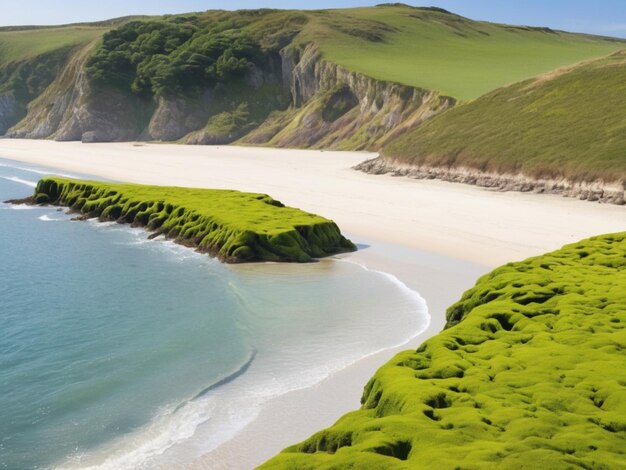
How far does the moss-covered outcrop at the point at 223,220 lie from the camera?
32.4 m

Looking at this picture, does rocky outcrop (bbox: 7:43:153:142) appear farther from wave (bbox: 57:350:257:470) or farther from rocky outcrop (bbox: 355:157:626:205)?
wave (bbox: 57:350:257:470)

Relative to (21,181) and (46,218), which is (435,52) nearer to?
(21,181)

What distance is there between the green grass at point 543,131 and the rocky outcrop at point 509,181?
21.1 inches

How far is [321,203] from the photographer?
1907 inches

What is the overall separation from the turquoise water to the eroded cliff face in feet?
204

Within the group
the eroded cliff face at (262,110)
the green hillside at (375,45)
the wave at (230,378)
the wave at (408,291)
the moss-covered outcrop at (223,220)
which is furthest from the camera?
the green hillside at (375,45)

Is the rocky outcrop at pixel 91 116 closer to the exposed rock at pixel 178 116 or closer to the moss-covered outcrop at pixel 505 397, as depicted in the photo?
the exposed rock at pixel 178 116

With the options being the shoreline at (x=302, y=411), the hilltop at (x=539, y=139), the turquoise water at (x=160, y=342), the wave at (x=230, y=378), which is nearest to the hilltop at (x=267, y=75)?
the hilltop at (x=539, y=139)

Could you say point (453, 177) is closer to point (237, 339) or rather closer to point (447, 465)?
point (237, 339)

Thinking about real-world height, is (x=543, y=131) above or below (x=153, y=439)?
above

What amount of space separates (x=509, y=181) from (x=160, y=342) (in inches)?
1530

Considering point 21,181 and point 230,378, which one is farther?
point 21,181

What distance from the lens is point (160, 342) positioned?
2036 cm

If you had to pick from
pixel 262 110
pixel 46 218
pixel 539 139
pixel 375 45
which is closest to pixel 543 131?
pixel 539 139
